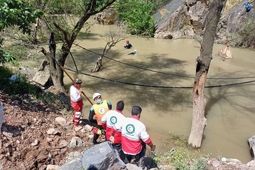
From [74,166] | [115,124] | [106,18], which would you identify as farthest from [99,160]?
[106,18]

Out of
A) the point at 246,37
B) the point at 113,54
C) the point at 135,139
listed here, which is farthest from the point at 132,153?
the point at 246,37

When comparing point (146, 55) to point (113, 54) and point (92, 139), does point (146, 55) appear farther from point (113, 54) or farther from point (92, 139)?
point (92, 139)

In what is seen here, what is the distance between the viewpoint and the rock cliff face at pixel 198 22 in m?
25.1

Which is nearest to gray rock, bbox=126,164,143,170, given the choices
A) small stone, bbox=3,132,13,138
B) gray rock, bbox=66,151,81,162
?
gray rock, bbox=66,151,81,162

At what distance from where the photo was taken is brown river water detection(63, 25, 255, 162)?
13586mm

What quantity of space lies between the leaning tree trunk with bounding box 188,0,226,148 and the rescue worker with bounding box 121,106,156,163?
13.9ft

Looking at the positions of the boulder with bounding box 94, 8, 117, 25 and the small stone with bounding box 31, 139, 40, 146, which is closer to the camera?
the small stone with bounding box 31, 139, 40, 146

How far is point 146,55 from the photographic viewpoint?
23.2 meters

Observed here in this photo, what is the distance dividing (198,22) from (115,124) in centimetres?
2022

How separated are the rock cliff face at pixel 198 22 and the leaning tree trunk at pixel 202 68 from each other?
1405 cm

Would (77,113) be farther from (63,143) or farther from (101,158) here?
(101,158)

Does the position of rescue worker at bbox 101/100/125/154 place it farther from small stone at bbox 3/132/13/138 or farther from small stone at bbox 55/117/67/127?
small stone at bbox 55/117/67/127

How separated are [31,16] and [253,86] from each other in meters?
11.3

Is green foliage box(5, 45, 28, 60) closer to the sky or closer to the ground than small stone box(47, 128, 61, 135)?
closer to the ground
